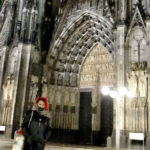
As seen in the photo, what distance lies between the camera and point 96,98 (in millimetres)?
15617

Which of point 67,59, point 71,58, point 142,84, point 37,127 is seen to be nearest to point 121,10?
point 142,84

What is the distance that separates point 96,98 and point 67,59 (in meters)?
3.51

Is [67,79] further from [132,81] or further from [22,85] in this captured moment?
Result: [132,81]

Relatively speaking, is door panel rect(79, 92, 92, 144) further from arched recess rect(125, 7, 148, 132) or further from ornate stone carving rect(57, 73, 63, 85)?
arched recess rect(125, 7, 148, 132)

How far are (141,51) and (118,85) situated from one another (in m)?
2.16

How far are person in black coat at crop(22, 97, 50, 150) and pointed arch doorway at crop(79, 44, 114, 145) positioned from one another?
11.9 m

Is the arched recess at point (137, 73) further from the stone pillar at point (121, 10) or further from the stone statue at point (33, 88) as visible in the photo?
the stone statue at point (33, 88)

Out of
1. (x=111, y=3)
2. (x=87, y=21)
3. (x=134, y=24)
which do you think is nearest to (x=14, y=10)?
(x=87, y=21)

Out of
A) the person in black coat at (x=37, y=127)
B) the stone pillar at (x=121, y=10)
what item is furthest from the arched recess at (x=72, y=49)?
the person in black coat at (x=37, y=127)

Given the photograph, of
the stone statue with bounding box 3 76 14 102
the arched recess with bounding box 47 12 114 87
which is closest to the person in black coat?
the stone statue with bounding box 3 76 14 102

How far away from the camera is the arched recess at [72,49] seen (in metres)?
16.2

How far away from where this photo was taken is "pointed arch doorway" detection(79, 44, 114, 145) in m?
15.0

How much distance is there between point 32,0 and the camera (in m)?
16.7

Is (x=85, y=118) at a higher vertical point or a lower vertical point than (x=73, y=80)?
lower
